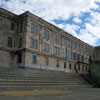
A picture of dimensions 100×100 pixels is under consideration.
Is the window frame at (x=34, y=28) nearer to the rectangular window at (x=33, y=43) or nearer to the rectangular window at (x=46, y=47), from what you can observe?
the rectangular window at (x=33, y=43)

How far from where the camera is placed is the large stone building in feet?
79.8

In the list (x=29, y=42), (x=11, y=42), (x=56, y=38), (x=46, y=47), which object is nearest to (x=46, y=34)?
(x=46, y=47)

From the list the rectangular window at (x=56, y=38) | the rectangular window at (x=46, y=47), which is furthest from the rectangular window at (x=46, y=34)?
the rectangular window at (x=56, y=38)

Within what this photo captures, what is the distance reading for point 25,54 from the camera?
2400cm

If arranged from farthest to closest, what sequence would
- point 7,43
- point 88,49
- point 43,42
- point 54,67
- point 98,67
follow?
point 88,49, point 54,67, point 43,42, point 7,43, point 98,67

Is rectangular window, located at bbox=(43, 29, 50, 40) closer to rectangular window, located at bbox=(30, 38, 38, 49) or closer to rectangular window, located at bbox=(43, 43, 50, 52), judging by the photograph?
rectangular window, located at bbox=(43, 43, 50, 52)

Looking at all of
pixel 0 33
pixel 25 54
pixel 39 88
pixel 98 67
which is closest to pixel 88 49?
pixel 98 67

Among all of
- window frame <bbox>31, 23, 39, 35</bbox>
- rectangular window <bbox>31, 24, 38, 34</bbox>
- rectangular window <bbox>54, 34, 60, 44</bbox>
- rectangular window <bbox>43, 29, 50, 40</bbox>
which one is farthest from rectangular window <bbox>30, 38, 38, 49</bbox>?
rectangular window <bbox>54, 34, 60, 44</bbox>

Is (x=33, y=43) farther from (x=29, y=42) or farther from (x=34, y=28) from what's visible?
(x=34, y=28)

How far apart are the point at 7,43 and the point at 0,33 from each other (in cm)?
212

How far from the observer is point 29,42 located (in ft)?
82.8

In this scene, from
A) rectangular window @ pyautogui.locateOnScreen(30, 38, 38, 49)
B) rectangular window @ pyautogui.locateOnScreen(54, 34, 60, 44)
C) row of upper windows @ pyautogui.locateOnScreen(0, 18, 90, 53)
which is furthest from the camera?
rectangular window @ pyautogui.locateOnScreen(54, 34, 60, 44)

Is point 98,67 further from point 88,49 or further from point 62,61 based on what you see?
point 88,49

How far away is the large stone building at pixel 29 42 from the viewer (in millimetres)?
24328
